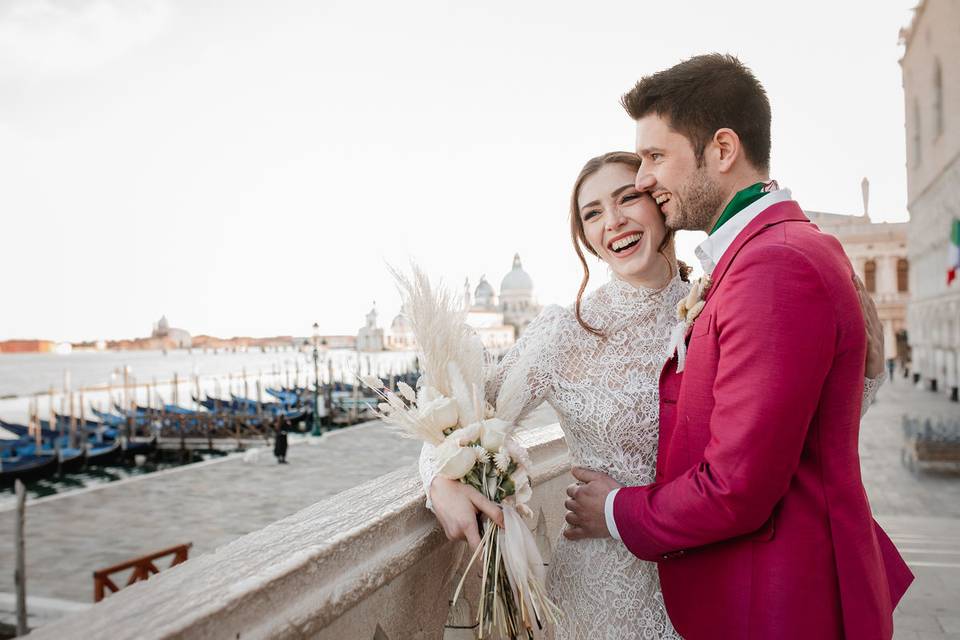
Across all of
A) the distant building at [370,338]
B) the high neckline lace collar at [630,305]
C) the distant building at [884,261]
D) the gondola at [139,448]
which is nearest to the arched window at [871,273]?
the distant building at [884,261]

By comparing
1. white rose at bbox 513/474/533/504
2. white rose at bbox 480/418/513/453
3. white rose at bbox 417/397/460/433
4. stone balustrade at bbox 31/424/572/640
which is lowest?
stone balustrade at bbox 31/424/572/640

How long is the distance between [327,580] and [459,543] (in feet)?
1.45

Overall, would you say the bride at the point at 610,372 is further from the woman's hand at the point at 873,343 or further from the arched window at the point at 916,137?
the arched window at the point at 916,137

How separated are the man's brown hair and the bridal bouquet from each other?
1.51 ft

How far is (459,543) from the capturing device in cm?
143

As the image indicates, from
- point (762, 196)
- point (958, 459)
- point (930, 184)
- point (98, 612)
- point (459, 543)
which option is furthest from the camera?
point (930, 184)

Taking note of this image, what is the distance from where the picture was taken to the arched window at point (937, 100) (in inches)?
690

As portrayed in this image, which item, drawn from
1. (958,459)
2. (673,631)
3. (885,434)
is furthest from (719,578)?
(885,434)

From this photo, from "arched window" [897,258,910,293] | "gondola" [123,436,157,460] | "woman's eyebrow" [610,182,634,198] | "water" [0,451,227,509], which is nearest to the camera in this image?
"woman's eyebrow" [610,182,634,198]

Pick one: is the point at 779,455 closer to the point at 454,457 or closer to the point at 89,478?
the point at 454,457

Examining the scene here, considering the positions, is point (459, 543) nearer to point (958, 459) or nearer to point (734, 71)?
point (734, 71)

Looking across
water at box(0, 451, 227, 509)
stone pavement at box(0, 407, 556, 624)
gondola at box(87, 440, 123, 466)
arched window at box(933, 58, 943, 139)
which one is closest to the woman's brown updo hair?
stone pavement at box(0, 407, 556, 624)

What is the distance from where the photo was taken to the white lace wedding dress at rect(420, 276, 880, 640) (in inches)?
52.9

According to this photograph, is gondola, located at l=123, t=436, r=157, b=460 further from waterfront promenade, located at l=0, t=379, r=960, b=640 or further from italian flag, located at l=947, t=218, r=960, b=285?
italian flag, located at l=947, t=218, r=960, b=285
